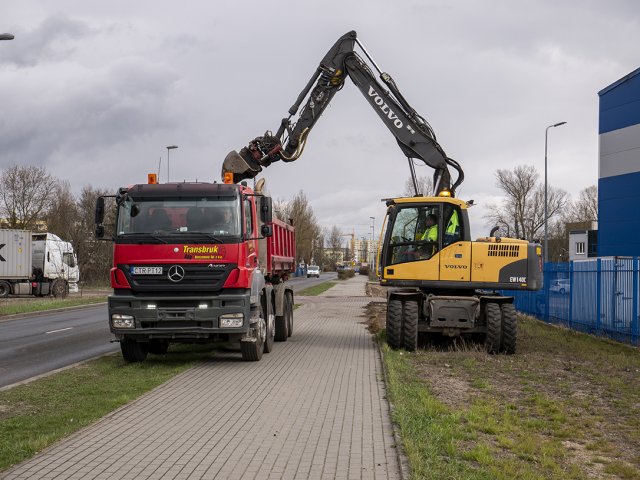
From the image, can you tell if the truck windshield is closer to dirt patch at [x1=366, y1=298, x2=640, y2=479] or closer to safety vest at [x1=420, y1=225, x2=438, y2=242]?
dirt patch at [x1=366, y1=298, x2=640, y2=479]

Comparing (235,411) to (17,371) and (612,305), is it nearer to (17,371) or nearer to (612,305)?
(17,371)

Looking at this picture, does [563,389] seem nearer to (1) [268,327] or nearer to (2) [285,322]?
(1) [268,327]

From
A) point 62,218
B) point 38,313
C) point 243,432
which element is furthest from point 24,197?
point 243,432

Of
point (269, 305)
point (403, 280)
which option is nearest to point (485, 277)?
point (403, 280)

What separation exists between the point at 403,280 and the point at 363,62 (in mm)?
5575

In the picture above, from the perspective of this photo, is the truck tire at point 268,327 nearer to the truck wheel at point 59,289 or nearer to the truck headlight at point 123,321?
the truck headlight at point 123,321

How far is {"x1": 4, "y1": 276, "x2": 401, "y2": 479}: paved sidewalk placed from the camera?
5.74 m

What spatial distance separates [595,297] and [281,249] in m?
7.73

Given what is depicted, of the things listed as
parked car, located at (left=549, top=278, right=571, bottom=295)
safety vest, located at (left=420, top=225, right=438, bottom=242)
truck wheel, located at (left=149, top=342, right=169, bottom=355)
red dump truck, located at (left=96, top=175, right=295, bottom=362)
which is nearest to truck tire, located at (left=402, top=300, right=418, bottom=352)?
safety vest, located at (left=420, top=225, right=438, bottom=242)

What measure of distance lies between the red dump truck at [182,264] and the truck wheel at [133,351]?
150 millimetres

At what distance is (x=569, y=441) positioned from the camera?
22.8 ft

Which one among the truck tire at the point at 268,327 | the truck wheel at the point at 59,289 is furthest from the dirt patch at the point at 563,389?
the truck wheel at the point at 59,289

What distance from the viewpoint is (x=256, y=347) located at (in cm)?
1227

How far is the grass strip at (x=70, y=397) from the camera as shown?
22.2ft
